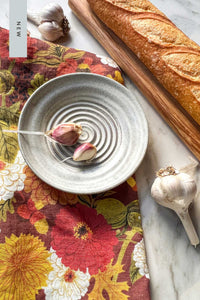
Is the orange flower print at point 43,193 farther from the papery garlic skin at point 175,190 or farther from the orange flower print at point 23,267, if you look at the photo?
the papery garlic skin at point 175,190

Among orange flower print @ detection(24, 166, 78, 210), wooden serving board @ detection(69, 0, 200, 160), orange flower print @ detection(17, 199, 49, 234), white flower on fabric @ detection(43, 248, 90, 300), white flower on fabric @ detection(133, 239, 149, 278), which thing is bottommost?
white flower on fabric @ detection(43, 248, 90, 300)

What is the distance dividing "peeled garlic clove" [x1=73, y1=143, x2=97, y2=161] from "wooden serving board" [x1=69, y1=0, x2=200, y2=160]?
300mm

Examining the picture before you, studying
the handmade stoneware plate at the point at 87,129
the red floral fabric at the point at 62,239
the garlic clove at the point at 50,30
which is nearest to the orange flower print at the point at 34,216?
the red floral fabric at the point at 62,239

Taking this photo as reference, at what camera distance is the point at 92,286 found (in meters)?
0.90

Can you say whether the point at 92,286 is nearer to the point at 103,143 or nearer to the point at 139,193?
the point at 139,193

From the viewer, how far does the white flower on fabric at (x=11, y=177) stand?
94cm

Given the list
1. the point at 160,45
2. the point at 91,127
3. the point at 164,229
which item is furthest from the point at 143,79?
the point at 164,229

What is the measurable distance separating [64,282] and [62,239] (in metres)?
0.12

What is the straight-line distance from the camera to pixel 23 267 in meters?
0.90

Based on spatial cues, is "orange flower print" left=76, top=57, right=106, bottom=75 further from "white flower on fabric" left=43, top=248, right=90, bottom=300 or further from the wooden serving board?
"white flower on fabric" left=43, top=248, right=90, bottom=300

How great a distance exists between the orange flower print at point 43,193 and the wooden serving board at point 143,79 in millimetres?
414

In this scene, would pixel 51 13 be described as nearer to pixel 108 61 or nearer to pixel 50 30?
pixel 50 30

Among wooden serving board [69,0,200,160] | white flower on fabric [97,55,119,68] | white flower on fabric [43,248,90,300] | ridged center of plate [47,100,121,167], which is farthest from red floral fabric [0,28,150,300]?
white flower on fabric [97,55,119,68]

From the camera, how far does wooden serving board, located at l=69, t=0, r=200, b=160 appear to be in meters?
1.04
